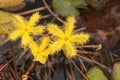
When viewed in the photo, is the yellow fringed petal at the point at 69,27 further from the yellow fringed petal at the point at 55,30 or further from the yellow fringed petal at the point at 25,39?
the yellow fringed petal at the point at 25,39

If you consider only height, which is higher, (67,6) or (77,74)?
(67,6)

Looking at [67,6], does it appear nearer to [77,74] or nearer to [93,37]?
[93,37]

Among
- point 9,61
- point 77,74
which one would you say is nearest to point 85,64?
point 77,74

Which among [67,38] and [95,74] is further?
[95,74]

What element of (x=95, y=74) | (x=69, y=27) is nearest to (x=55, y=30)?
(x=69, y=27)

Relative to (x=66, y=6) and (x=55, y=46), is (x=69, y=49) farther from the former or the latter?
(x=66, y=6)

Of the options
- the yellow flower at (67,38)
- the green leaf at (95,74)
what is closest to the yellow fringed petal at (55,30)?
the yellow flower at (67,38)
